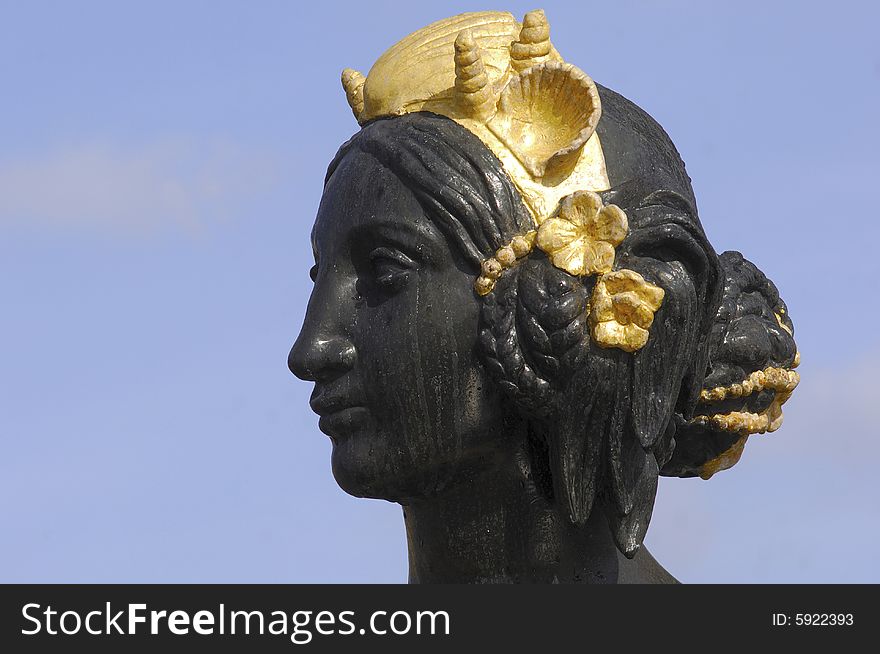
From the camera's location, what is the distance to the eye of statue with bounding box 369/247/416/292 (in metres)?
8.30

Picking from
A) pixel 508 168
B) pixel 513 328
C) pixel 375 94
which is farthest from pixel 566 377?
pixel 375 94

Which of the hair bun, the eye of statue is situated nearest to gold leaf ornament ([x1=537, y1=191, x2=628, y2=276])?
the eye of statue

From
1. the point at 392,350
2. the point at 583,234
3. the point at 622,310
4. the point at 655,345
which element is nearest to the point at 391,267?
the point at 392,350

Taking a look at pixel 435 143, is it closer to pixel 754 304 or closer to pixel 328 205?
pixel 328 205

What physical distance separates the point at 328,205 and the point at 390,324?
557mm

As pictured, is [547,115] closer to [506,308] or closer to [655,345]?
[506,308]

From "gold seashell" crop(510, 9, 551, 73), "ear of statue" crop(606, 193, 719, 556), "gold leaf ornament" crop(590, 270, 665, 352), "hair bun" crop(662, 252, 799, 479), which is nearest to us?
"gold leaf ornament" crop(590, 270, 665, 352)

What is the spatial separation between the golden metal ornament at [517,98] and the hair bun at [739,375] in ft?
2.83

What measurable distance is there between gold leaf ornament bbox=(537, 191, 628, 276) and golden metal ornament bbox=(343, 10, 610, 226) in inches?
3.9

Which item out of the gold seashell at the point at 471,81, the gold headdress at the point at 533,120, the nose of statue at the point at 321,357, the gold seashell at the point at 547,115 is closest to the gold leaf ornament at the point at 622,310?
the gold headdress at the point at 533,120

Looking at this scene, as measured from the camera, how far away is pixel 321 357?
27.6ft

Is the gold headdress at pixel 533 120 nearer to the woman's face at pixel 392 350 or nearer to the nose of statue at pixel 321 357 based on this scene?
the woman's face at pixel 392 350

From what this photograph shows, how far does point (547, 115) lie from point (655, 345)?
90cm

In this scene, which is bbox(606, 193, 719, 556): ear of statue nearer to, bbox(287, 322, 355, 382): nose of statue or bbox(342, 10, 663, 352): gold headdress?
bbox(342, 10, 663, 352): gold headdress
